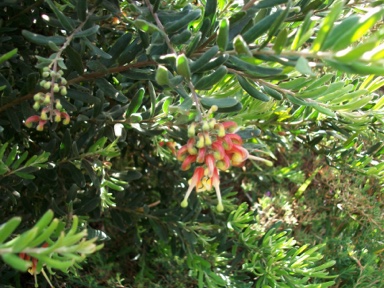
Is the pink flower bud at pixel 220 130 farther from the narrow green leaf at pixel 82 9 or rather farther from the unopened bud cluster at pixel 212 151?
the narrow green leaf at pixel 82 9

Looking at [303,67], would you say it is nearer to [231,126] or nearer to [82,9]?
[231,126]

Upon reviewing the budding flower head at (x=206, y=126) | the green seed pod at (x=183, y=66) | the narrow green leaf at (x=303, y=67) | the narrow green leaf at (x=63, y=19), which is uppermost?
the narrow green leaf at (x=303, y=67)

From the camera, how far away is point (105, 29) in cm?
118

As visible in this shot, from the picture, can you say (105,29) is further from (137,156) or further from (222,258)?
(222,258)

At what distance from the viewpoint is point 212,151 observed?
64 cm

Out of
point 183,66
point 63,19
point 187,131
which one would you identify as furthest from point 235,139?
point 63,19

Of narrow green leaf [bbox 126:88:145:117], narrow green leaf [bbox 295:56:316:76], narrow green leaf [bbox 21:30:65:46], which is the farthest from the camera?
narrow green leaf [bbox 126:88:145:117]

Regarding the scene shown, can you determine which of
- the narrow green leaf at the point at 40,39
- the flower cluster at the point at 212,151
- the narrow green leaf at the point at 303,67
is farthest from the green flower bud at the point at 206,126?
the narrow green leaf at the point at 40,39

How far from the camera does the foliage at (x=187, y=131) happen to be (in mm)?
640

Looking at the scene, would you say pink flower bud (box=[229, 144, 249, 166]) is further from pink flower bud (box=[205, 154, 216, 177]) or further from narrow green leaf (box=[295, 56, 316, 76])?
narrow green leaf (box=[295, 56, 316, 76])

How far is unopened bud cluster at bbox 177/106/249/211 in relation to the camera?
62 centimetres

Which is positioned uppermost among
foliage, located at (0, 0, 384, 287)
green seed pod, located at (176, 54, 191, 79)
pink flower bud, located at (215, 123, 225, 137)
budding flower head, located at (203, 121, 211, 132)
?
green seed pod, located at (176, 54, 191, 79)

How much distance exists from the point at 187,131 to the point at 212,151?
0.27 metres

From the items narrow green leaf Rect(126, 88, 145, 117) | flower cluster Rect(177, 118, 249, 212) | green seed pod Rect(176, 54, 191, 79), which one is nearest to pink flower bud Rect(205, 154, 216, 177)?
flower cluster Rect(177, 118, 249, 212)
